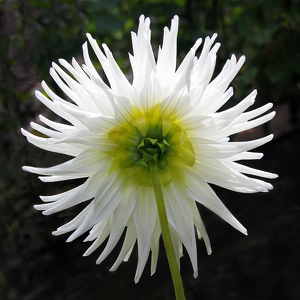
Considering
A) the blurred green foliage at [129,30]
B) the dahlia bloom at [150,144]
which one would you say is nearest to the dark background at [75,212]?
the blurred green foliage at [129,30]

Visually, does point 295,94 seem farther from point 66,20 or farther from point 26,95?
point 26,95

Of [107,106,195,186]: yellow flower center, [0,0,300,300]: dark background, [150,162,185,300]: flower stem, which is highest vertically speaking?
[0,0,300,300]: dark background

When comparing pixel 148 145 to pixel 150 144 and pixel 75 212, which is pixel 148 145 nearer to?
pixel 150 144

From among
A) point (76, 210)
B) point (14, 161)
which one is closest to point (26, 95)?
point (14, 161)

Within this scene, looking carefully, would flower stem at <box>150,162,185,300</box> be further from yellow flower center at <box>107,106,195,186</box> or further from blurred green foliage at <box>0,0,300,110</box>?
Answer: blurred green foliage at <box>0,0,300,110</box>

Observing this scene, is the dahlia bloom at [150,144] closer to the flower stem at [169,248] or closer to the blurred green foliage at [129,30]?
the flower stem at [169,248]

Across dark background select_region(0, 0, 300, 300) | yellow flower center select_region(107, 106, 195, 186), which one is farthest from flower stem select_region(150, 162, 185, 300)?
dark background select_region(0, 0, 300, 300)

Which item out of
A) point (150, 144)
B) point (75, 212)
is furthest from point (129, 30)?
point (150, 144)
